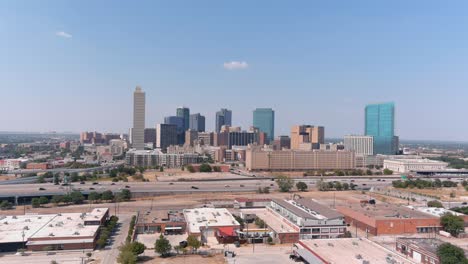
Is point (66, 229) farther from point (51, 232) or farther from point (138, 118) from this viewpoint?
point (138, 118)

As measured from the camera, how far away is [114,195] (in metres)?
38.8

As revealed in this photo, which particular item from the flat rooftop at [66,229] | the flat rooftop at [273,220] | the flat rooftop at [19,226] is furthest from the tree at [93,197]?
the flat rooftop at [273,220]

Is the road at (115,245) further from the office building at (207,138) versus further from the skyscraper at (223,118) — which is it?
the skyscraper at (223,118)

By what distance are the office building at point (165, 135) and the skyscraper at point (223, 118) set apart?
56.3 m

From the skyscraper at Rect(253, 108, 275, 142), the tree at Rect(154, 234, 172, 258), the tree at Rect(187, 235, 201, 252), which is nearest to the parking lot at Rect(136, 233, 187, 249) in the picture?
the tree at Rect(187, 235, 201, 252)

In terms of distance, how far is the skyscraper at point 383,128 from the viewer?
4284 inches

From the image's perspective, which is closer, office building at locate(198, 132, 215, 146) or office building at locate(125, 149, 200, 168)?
office building at locate(125, 149, 200, 168)

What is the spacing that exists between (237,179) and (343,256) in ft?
128

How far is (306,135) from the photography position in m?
109

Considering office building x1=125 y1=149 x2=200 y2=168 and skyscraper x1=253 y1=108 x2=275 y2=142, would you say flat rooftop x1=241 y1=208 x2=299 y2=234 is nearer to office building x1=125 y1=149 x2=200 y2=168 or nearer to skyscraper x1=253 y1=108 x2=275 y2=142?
office building x1=125 y1=149 x2=200 y2=168

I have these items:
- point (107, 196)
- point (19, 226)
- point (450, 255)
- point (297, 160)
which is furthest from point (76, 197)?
point (297, 160)

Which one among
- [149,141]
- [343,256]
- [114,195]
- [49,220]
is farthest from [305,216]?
[149,141]

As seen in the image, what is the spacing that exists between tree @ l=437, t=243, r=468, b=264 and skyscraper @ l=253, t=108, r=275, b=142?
524 ft

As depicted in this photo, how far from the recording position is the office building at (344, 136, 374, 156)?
103 m
